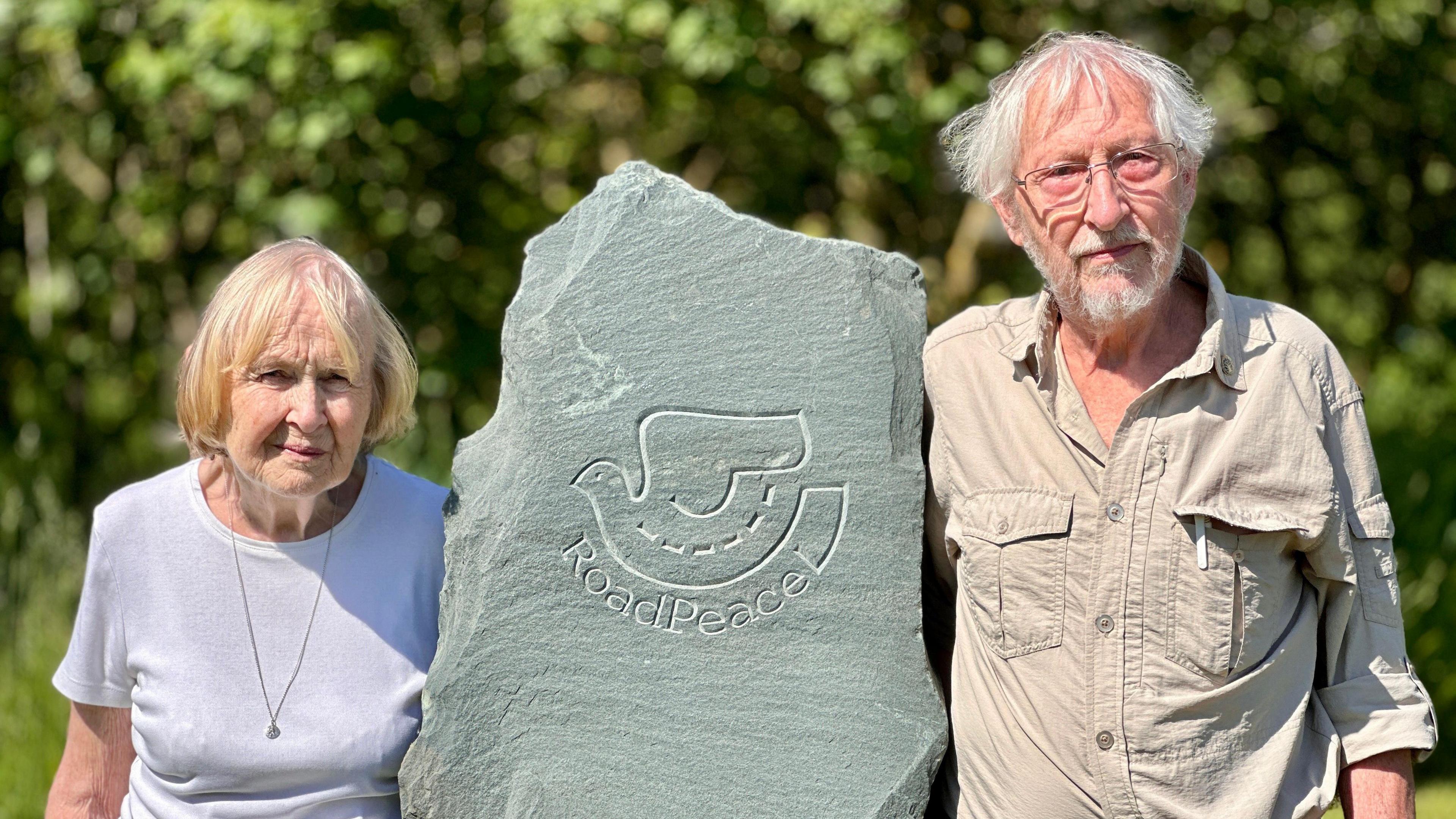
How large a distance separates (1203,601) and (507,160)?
5079mm

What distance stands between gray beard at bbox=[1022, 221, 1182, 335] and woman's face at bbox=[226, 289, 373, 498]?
122 cm

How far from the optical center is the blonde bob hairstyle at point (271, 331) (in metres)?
2.35

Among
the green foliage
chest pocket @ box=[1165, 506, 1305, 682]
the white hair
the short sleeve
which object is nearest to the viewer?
chest pocket @ box=[1165, 506, 1305, 682]

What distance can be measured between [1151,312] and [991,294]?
13.6 ft

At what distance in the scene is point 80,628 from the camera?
2.46 m

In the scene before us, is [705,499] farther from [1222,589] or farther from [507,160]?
[507,160]

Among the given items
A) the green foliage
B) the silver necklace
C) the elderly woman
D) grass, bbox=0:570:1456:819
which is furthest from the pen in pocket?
the green foliage

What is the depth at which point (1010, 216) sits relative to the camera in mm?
2480

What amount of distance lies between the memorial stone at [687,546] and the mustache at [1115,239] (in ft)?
1.30

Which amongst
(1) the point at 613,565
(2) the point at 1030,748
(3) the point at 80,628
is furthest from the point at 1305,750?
(3) the point at 80,628

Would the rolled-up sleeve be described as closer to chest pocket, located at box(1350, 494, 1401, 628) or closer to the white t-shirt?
chest pocket, located at box(1350, 494, 1401, 628)

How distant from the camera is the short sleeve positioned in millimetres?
2445

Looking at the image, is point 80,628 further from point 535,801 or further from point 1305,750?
point 1305,750

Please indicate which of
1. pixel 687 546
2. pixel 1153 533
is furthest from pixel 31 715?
pixel 1153 533
